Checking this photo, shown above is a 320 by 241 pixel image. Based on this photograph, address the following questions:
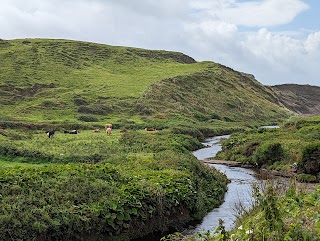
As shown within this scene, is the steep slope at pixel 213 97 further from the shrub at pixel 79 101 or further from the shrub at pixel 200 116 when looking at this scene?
the shrub at pixel 79 101

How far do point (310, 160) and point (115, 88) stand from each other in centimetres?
6538

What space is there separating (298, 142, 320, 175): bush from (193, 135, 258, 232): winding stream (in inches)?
182

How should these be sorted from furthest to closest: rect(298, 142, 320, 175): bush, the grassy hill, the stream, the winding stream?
1. the grassy hill
2. rect(298, 142, 320, 175): bush
3. the winding stream
4. the stream

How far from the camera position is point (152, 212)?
77.0 ft

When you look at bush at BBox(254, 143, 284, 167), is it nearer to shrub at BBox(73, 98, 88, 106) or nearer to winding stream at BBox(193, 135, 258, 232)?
winding stream at BBox(193, 135, 258, 232)

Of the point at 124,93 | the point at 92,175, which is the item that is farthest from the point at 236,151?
the point at 124,93

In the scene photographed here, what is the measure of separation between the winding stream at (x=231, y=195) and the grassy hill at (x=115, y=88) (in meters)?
29.4

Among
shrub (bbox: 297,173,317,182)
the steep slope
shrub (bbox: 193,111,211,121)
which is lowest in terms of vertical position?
shrub (bbox: 297,173,317,182)

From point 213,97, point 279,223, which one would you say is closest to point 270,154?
point 279,223

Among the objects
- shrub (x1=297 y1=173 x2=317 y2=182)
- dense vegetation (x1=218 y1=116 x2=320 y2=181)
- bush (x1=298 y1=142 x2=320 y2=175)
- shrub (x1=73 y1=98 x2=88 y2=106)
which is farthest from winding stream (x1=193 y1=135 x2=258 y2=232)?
shrub (x1=73 y1=98 x2=88 y2=106)

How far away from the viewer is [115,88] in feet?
335

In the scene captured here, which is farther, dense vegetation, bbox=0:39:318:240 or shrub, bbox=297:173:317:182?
shrub, bbox=297:173:317:182

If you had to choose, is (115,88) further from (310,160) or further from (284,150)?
(310,160)

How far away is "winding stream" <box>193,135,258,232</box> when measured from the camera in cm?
2553
